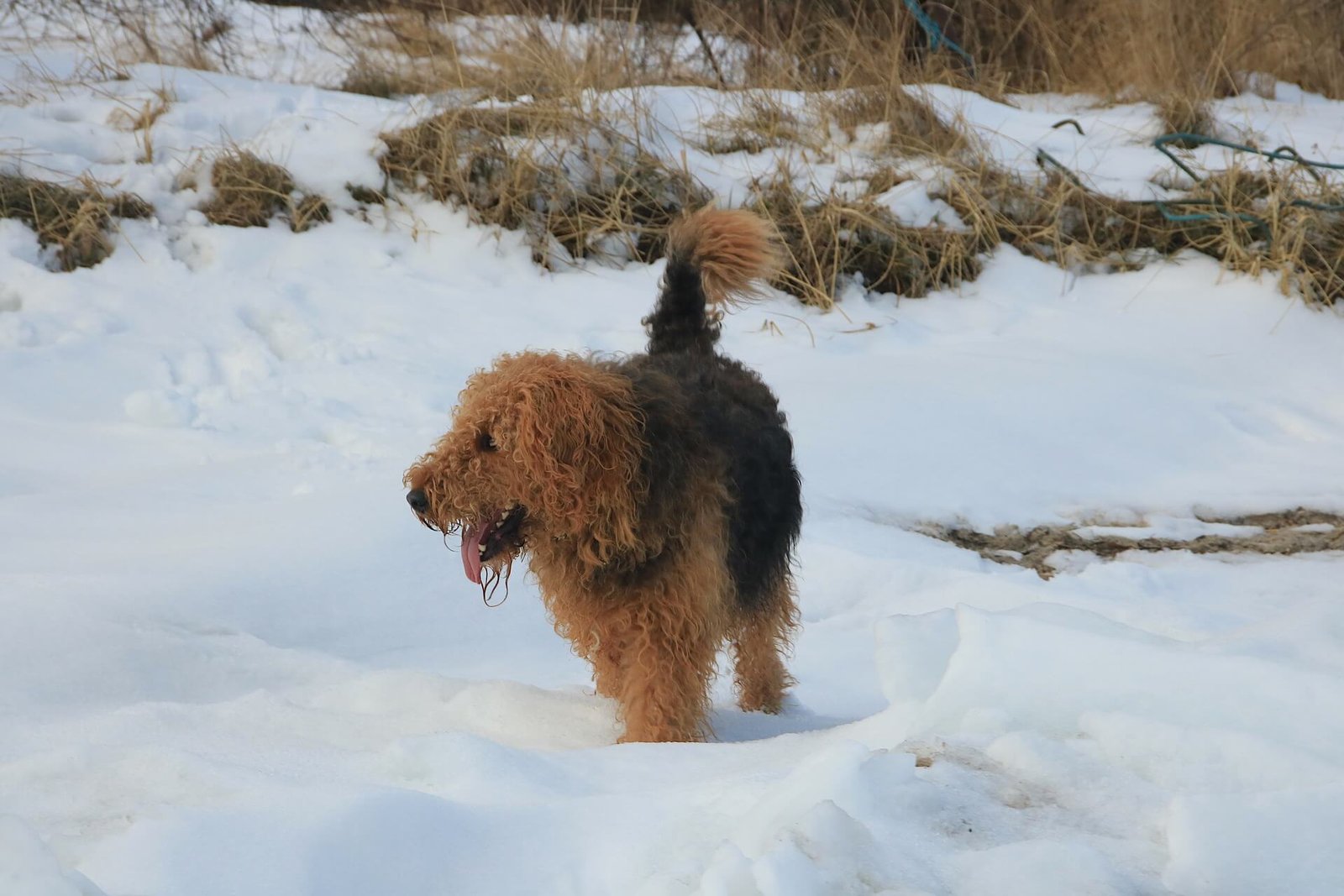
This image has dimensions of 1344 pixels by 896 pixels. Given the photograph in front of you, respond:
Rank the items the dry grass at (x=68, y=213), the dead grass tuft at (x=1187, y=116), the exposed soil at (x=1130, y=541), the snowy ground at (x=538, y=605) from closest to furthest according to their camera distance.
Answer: the snowy ground at (x=538, y=605) → the exposed soil at (x=1130, y=541) → the dry grass at (x=68, y=213) → the dead grass tuft at (x=1187, y=116)

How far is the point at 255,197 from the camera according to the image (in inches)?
325

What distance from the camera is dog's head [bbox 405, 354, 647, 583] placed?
3.33 metres

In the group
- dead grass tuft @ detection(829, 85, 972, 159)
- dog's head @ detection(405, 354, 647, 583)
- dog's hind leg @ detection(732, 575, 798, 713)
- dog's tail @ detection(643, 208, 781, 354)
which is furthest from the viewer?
dead grass tuft @ detection(829, 85, 972, 159)

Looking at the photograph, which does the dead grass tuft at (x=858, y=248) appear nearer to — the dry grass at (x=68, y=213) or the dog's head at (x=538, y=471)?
the dry grass at (x=68, y=213)

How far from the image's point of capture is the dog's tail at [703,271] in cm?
439

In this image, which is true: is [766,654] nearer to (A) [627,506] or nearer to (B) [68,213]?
(A) [627,506]

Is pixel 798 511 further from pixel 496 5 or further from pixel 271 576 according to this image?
pixel 496 5

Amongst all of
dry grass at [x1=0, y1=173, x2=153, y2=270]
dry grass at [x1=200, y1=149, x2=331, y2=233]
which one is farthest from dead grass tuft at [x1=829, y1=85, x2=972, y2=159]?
dry grass at [x1=0, y1=173, x2=153, y2=270]

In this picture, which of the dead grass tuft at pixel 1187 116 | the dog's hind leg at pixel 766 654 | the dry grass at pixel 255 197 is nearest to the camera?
the dog's hind leg at pixel 766 654

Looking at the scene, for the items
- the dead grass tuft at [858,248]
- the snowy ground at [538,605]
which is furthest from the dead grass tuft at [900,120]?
the dead grass tuft at [858,248]

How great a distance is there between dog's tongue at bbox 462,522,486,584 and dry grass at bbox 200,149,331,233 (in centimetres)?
549

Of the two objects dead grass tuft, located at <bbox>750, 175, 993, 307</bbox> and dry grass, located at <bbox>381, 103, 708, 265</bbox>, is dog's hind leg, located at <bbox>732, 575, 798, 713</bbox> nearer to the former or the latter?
dead grass tuft, located at <bbox>750, 175, 993, 307</bbox>

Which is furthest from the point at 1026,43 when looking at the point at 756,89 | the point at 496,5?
the point at 496,5

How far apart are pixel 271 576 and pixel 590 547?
1.62 meters
